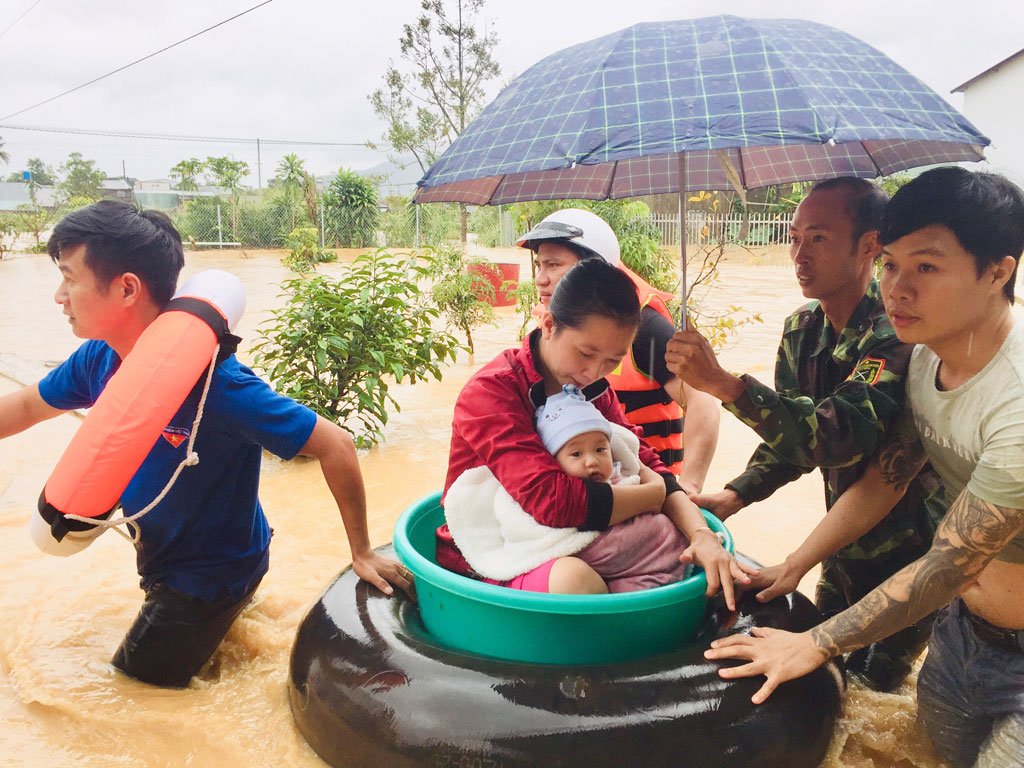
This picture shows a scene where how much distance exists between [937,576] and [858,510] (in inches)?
21.1

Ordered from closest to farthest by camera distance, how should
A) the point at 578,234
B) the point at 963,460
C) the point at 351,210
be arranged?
the point at 963,460
the point at 578,234
the point at 351,210

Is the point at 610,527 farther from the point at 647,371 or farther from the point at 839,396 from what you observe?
the point at 647,371

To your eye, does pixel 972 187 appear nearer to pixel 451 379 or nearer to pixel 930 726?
pixel 930 726

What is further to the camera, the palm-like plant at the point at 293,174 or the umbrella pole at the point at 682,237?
the palm-like plant at the point at 293,174

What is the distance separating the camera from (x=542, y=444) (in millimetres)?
2256

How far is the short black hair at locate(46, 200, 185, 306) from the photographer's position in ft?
7.97

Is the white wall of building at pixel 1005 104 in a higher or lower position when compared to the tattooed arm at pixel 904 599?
higher

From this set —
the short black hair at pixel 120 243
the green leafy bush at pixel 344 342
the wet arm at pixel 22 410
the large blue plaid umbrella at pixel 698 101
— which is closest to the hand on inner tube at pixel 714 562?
the large blue plaid umbrella at pixel 698 101

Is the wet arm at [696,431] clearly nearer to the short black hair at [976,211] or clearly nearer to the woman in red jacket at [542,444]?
the woman in red jacket at [542,444]

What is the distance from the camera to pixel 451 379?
26.7 feet

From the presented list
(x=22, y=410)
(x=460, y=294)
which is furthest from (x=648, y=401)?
(x=460, y=294)

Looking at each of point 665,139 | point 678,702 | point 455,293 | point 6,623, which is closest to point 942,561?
point 678,702

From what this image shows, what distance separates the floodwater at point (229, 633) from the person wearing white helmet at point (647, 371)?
0.98 meters

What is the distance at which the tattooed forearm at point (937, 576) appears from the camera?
1823 millimetres
